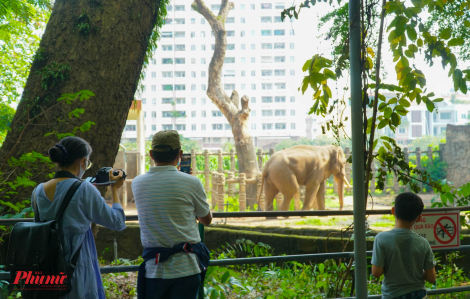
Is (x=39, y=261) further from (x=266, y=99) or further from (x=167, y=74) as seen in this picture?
(x=167, y=74)

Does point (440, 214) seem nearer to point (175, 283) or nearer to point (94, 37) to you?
point (175, 283)

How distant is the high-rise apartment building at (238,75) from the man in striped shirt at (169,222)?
35.3 m

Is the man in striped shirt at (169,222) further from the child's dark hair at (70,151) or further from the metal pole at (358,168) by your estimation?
the metal pole at (358,168)

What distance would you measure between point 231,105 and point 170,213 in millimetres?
11452

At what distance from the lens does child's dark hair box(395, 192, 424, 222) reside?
6.04 ft

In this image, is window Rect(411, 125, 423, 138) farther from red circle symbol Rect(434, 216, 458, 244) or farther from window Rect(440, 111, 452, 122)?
red circle symbol Rect(434, 216, 458, 244)

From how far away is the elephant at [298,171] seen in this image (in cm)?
970

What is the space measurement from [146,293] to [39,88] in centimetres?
223

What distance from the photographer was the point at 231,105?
1298 cm

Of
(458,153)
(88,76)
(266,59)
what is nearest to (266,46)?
(266,59)

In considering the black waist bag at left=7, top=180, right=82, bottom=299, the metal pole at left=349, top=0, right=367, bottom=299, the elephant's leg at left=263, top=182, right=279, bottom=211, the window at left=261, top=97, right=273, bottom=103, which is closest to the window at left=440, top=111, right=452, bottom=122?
the window at left=261, top=97, right=273, bottom=103

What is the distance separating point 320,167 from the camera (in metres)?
10.0

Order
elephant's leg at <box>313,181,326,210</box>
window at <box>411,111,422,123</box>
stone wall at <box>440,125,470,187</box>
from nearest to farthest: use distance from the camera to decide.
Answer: elephant's leg at <box>313,181,326,210</box> < stone wall at <box>440,125,470,187</box> < window at <box>411,111,422,123</box>

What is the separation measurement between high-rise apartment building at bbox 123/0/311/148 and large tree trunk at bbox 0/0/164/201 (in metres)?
→ 33.5
